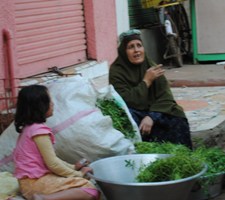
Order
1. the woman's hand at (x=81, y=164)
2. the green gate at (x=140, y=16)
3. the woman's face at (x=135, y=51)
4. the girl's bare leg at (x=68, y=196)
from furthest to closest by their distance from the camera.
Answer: the green gate at (x=140, y=16)
the woman's face at (x=135, y=51)
the woman's hand at (x=81, y=164)
the girl's bare leg at (x=68, y=196)

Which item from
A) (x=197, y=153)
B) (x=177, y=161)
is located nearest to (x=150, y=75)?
(x=197, y=153)

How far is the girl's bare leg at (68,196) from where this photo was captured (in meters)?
3.90

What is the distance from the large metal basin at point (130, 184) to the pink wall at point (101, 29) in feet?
12.3

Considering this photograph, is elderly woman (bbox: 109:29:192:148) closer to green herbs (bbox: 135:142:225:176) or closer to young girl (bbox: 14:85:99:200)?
green herbs (bbox: 135:142:225:176)

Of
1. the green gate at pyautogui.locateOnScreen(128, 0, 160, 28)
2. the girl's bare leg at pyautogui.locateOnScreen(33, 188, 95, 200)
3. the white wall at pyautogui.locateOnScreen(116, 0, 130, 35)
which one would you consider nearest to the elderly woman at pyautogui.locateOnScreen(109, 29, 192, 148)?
the girl's bare leg at pyautogui.locateOnScreen(33, 188, 95, 200)

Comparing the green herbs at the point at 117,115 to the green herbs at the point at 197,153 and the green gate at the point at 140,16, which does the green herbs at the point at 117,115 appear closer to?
the green herbs at the point at 197,153

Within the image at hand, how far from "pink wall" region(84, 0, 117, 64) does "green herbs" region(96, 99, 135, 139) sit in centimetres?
294

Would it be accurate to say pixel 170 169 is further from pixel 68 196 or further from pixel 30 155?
pixel 30 155

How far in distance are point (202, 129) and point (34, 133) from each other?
2483 millimetres

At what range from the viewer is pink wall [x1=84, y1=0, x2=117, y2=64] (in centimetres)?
789

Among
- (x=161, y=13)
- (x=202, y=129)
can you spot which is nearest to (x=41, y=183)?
(x=202, y=129)

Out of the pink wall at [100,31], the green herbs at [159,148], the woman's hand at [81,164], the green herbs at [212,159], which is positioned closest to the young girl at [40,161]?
the woman's hand at [81,164]

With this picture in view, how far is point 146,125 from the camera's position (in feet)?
16.9

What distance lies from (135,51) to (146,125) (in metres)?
0.64
